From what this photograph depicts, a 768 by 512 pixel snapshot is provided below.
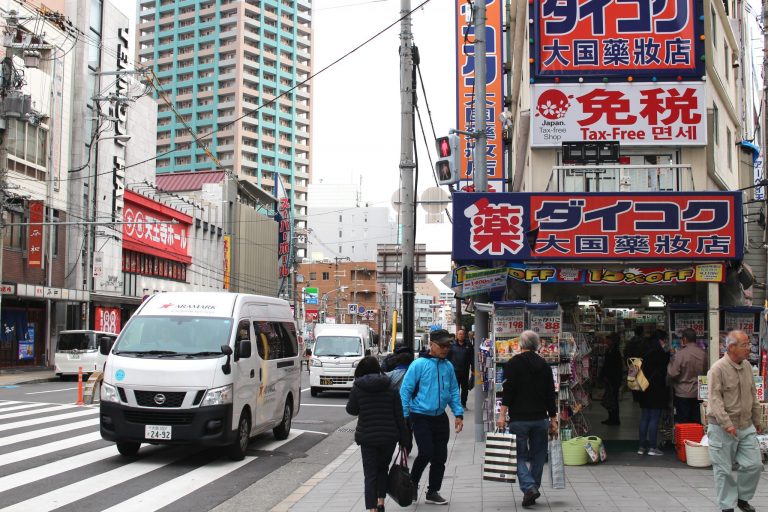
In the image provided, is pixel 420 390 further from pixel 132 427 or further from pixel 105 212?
pixel 105 212

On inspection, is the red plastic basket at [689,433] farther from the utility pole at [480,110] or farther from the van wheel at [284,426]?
the van wheel at [284,426]

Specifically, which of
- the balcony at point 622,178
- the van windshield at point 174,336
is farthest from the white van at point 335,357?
the van windshield at point 174,336

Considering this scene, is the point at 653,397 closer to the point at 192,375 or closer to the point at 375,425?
the point at 375,425

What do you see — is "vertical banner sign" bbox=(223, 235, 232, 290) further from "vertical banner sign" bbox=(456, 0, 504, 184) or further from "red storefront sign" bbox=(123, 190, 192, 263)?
"vertical banner sign" bbox=(456, 0, 504, 184)

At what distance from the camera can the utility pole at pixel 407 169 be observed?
14.8 metres

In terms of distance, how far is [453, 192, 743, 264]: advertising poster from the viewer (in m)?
11.1

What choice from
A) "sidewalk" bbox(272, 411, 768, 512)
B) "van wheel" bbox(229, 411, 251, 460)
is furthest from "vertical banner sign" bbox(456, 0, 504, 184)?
"sidewalk" bbox(272, 411, 768, 512)

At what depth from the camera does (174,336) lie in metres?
11.7

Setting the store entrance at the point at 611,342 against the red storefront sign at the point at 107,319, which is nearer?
the store entrance at the point at 611,342

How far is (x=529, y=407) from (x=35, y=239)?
33225 mm

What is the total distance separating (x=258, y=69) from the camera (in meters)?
113

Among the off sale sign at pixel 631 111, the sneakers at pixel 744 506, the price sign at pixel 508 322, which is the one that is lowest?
the sneakers at pixel 744 506

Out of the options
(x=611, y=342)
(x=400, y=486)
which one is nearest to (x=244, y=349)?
(x=400, y=486)

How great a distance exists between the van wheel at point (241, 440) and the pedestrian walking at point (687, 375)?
20.6 feet
